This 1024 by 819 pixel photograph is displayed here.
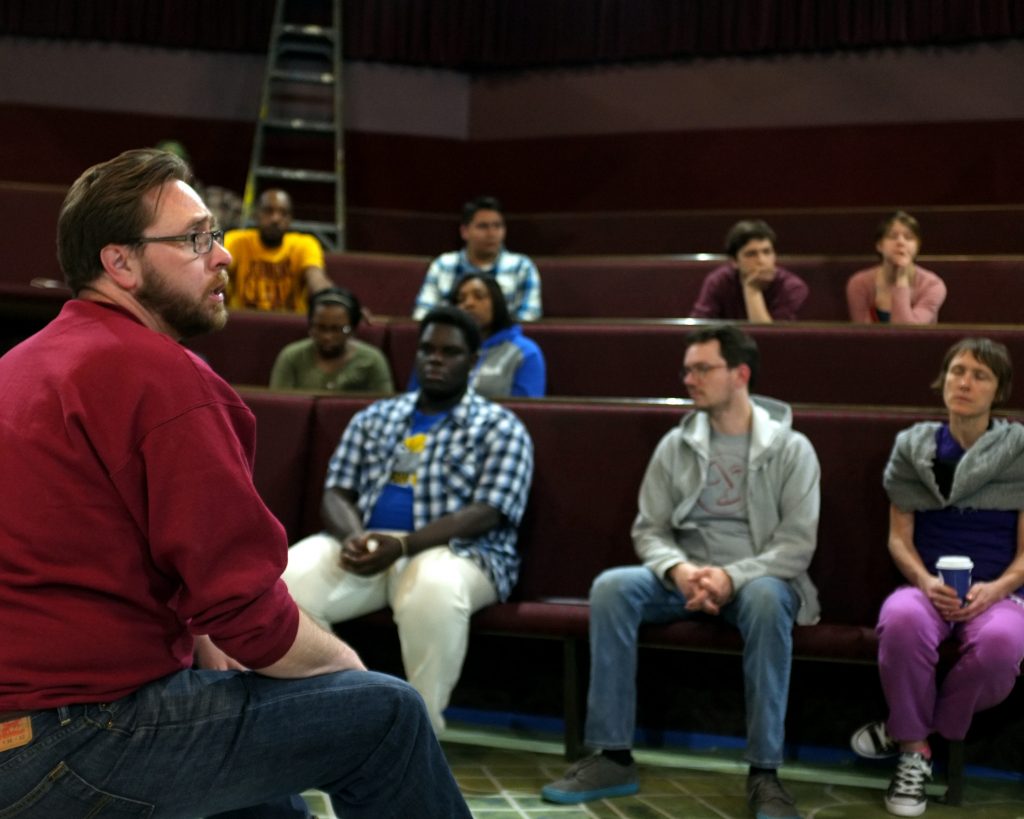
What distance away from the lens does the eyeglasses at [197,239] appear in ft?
3.76

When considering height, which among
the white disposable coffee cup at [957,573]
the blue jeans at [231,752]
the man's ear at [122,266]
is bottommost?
the white disposable coffee cup at [957,573]

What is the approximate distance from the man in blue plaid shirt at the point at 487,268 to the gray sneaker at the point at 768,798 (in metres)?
1.86

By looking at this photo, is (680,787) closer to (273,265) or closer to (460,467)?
(460,467)

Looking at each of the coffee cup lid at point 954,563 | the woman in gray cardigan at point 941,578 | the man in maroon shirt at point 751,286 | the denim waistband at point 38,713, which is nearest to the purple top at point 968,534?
the woman in gray cardigan at point 941,578

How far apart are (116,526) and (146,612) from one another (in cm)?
8

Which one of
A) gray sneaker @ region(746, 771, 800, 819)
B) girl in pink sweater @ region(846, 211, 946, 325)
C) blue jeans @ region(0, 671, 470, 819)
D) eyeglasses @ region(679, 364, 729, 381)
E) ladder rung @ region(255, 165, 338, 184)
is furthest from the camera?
ladder rung @ region(255, 165, 338, 184)

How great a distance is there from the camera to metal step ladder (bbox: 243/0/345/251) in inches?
215

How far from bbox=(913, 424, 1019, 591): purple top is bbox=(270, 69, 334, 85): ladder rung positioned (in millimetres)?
3848

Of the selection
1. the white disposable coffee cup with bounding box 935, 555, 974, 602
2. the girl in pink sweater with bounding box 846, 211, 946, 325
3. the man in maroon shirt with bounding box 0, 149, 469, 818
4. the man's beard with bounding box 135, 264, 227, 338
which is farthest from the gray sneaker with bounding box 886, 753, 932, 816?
the girl in pink sweater with bounding box 846, 211, 946, 325

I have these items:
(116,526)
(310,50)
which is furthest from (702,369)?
(310,50)

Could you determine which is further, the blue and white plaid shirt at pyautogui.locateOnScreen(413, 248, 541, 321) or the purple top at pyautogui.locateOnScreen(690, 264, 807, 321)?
the blue and white plaid shirt at pyautogui.locateOnScreen(413, 248, 541, 321)

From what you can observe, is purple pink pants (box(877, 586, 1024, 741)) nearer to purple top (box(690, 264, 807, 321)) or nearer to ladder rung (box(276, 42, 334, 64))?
purple top (box(690, 264, 807, 321))

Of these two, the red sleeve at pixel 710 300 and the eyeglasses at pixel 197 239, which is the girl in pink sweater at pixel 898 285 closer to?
the red sleeve at pixel 710 300

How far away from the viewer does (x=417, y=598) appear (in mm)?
2281
